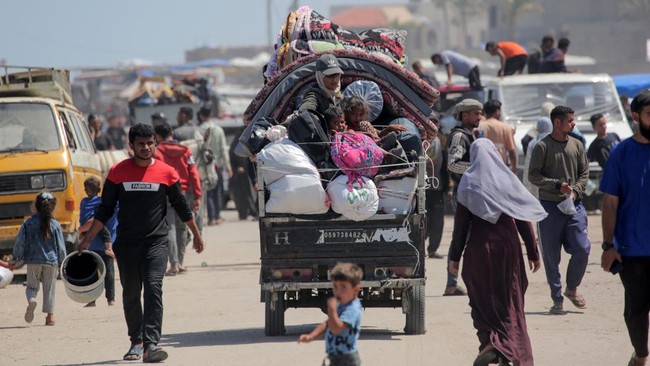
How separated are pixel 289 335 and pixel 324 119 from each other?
1.91 meters

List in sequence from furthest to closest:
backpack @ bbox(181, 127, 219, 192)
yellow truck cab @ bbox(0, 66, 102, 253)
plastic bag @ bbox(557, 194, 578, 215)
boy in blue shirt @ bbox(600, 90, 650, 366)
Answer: backpack @ bbox(181, 127, 219, 192) → yellow truck cab @ bbox(0, 66, 102, 253) → plastic bag @ bbox(557, 194, 578, 215) → boy in blue shirt @ bbox(600, 90, 650, 366)

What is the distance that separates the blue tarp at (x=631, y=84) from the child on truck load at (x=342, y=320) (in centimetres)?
2345

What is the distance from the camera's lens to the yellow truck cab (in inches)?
666

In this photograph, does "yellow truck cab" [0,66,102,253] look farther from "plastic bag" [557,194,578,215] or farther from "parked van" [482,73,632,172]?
"parked van" [482,73,632,172]

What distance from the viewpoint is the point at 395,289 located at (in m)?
11.4

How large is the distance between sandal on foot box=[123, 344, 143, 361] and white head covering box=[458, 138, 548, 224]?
9.32 feet

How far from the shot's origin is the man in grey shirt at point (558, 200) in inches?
494

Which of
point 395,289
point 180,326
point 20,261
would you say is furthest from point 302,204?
point 20,261

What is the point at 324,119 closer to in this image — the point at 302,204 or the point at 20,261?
the point at 302,204

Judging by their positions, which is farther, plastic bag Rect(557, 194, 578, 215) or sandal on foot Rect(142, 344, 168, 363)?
plastic bag Rect(557, 194, 578, 215)

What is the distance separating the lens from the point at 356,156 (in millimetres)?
10703

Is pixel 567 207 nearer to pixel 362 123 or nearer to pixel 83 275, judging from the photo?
pixel 362 123

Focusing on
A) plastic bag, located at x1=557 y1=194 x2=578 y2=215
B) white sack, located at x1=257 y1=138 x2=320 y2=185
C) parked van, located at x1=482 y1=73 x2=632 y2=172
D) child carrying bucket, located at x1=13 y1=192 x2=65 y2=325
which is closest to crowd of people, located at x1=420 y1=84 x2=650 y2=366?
white sack, located at x1=257 y1=138 x2=320 y2=185

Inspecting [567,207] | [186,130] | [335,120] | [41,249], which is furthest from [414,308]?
[186,130]
